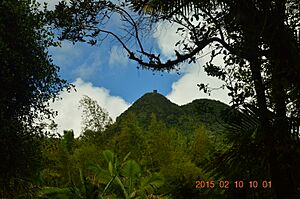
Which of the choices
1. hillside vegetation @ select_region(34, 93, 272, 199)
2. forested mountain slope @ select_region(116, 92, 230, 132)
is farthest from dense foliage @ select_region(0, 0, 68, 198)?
hillside vegetation @ select_region(34, 93, 272, 199)

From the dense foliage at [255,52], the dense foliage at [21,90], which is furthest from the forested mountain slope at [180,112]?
the dense foliage at [21,90]

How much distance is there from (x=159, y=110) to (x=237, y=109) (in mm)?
28689

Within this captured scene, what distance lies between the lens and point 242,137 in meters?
4.24

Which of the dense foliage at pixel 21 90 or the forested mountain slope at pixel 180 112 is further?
the dense foliage at pixel 21 90

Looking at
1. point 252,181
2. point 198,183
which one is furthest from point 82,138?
point 252,181

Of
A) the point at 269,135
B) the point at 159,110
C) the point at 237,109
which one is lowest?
the point at 269,135

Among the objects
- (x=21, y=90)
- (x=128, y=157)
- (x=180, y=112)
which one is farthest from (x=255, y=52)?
(x=180, y=112)

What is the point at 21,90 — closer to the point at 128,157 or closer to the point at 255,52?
the point at 255,52

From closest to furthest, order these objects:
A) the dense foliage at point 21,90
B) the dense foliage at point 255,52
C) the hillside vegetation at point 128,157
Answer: the dense foliage at point 255,52 → the dense foliage at point 21,90 → the hillside vegetation at point 128,157

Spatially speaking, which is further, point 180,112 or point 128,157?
point 180,112

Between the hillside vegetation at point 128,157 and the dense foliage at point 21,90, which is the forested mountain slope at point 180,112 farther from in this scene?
the dense foliage at point 21,90

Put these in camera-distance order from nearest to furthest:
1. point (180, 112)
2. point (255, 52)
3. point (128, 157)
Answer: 1. point (255, 52)
2. point (128, 157)
3. point (180, 112)

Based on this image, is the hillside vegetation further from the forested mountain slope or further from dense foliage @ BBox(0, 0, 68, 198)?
dense foliage @ BBox(0, 0, 68, 198)

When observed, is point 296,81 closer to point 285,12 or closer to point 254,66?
point 254,66
